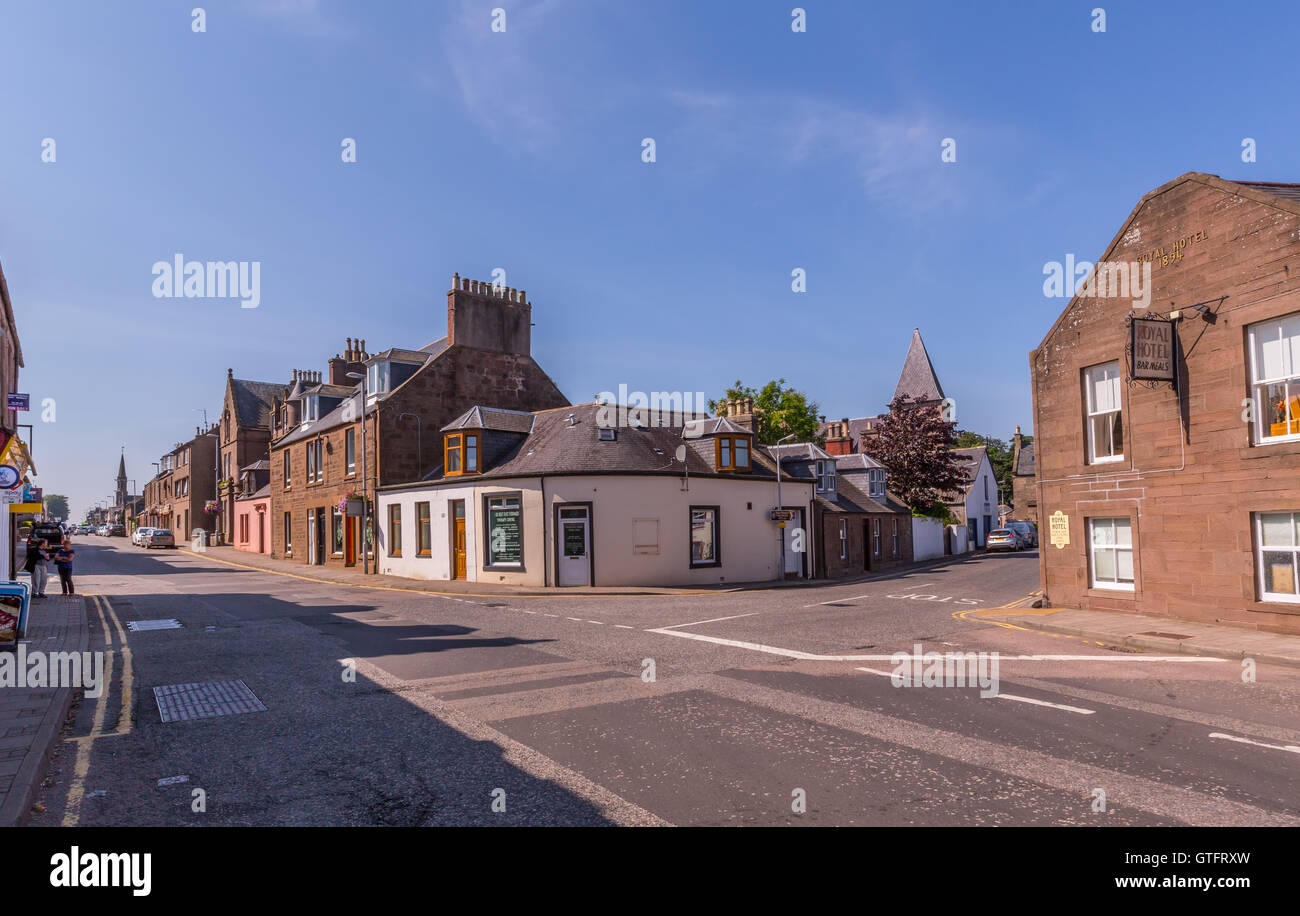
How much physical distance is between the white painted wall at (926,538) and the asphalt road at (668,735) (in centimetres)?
3067

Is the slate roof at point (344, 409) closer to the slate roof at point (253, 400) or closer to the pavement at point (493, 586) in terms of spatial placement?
the pavement at point (493, 586)

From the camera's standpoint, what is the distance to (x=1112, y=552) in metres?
16.7

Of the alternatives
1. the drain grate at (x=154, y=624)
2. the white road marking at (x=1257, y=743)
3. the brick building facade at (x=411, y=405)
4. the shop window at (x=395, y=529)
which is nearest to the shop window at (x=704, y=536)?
the brick building facade at (x=411, y=405)

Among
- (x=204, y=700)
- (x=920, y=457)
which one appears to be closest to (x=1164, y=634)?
(x=204, y=700)

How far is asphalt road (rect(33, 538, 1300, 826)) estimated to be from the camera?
542 cm

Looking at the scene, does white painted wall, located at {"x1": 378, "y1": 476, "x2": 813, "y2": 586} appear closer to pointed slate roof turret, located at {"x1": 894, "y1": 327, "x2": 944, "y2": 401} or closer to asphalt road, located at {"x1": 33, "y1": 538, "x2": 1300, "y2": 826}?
asphalt road, located at {"x1": 33, "y1": 538, "x2": 1300, "y2": 826}

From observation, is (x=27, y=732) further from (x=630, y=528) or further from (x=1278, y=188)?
(x=1278, y=188)

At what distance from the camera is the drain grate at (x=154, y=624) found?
14.9 meters

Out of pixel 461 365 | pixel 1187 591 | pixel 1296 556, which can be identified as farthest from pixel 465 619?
pixel 461 365

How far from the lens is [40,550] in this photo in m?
21.7

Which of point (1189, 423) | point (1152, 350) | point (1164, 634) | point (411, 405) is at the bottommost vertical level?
point (1164, 634)

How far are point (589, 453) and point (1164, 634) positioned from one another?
57.9ft
